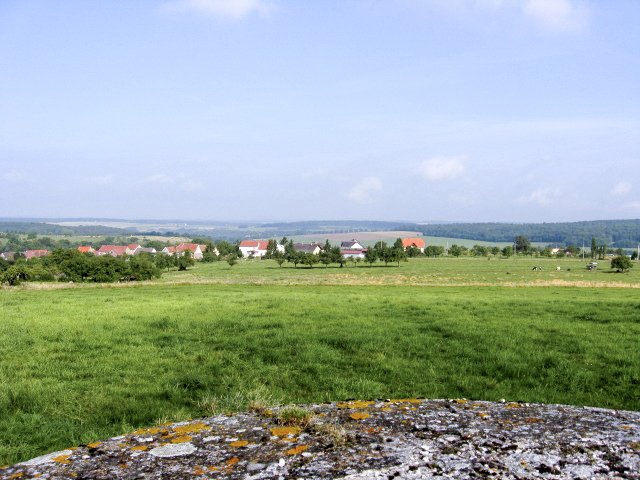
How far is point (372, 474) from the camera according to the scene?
364 cm

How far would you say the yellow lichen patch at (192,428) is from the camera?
489 cm

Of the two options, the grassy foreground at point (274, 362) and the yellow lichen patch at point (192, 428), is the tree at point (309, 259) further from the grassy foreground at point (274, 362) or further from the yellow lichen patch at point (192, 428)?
the yellow lichen patch at point (192, 428)

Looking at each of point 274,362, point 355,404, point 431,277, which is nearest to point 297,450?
point 355,404

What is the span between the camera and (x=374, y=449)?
4.18m

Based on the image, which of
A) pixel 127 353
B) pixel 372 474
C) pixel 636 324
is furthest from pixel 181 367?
pixel 636 324

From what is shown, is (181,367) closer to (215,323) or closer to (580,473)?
(215,323)

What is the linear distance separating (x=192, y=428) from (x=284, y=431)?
40.7 inches

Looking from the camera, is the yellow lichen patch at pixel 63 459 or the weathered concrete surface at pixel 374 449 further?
the yellow lichen patch at pixel 63 459

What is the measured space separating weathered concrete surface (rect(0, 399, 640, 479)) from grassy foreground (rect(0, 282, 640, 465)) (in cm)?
159

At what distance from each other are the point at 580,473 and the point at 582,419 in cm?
169

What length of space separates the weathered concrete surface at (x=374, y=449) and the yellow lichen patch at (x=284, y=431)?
1 centimetres

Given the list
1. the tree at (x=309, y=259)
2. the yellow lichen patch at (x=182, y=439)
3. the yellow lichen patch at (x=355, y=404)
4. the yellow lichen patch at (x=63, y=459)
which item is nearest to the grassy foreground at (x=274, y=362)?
the yellow lichen patch at (x=355, y=404)

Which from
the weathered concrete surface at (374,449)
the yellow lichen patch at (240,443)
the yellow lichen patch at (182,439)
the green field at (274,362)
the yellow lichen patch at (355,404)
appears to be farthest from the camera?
the green field at (274,362)

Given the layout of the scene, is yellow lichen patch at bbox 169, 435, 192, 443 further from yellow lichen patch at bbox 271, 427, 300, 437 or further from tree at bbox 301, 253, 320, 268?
tree at bbox 301, 253, 320, 268
